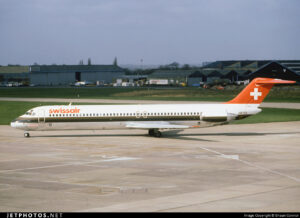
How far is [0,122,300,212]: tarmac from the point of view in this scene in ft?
68.0

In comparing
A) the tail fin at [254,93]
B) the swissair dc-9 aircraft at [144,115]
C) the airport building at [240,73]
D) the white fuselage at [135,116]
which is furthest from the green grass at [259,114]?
the airport building at [240,73]

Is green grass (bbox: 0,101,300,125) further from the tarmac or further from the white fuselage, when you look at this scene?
the white fuselage

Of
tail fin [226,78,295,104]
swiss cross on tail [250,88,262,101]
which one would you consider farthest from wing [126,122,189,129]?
swiss cross on tail [250,88,262,101]

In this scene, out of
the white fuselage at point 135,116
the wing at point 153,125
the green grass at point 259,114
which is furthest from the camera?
the green grass at point 259,114

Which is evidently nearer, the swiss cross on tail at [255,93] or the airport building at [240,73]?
the swiss cross on tail at [255,93]

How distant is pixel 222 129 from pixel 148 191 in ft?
99.7

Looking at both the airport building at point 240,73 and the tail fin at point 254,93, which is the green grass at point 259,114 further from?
the airport building at point 240,73

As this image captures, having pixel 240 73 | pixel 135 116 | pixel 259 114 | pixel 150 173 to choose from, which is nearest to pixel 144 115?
pixel 135 116

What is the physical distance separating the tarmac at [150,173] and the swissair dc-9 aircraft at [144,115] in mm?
1331

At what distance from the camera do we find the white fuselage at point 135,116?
43656 millimetres

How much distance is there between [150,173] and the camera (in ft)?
90.9

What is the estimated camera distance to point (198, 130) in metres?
51.8

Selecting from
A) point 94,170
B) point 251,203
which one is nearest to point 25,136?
point 94,170

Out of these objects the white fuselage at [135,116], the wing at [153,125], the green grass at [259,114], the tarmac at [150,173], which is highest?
the white fuselage at [135,116]
